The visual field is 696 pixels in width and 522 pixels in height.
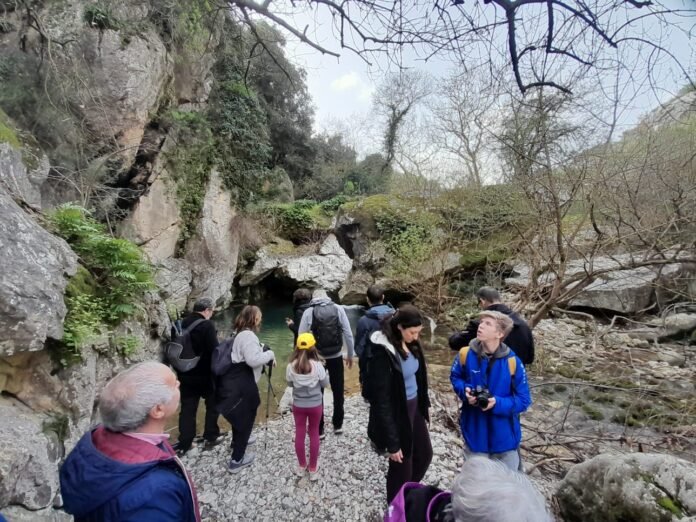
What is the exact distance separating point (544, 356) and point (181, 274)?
33.2 feet

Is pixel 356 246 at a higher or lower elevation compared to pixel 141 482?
higher

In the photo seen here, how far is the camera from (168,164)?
10.8m

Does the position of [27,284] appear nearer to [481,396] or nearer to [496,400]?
[481,396]

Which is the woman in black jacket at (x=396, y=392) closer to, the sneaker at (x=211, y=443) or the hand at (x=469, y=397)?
the hand at (x=469, y=397)

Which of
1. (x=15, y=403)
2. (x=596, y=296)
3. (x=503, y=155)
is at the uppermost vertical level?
(x=503, y=155)

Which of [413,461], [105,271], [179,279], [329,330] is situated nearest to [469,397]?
[413,461]

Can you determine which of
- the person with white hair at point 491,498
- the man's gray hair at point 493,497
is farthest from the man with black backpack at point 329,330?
the man's gray hair at point 493,497

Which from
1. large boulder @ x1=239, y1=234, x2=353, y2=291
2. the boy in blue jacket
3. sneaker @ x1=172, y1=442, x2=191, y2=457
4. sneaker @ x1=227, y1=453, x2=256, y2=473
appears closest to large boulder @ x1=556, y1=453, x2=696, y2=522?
the boy in blue jacket

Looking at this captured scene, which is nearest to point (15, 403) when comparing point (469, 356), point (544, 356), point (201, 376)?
point (201, 376)

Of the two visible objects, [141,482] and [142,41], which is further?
[142,41]

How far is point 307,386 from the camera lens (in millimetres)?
3180

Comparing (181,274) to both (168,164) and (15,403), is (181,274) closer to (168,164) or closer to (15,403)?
(168,164)

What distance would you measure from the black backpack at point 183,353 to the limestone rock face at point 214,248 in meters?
8.44

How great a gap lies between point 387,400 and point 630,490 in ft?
5.76
